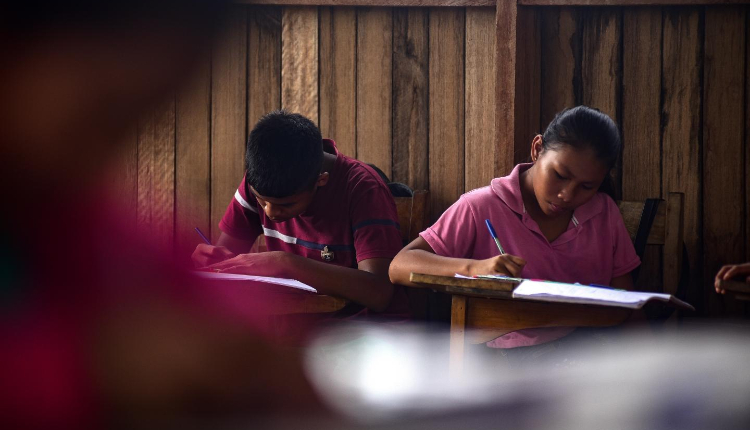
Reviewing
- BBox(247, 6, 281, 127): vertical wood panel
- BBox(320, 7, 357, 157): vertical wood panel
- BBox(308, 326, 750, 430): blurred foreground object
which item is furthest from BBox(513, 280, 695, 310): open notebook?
BBox(247, 6, 281, 127): vertical wood panel

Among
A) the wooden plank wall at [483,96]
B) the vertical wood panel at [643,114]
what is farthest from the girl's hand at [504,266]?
the vertical wood panel at [643,114]

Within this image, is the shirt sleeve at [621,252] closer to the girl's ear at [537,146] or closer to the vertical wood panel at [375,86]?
the girl's ear at [537,146]

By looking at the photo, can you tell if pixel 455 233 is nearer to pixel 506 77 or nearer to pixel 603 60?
pixel 506 77

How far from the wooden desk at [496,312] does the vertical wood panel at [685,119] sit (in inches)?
49.6

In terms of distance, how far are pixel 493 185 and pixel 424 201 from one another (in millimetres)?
398

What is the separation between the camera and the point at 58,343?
8.9 inches

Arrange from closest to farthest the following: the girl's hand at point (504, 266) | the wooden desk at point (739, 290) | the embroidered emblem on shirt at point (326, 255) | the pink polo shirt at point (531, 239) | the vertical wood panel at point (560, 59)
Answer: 1. the wooden desk at point (739, 290)
2. the girl's hand at point (504, 266)
3. the pink polo shirt at point (531, 239)
4. the embroidered emblem on shirt at point (326, 255)
5. the vertical wood panel at point (560, 59)

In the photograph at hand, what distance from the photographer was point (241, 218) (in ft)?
7.30

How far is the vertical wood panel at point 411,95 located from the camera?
250 centimetres

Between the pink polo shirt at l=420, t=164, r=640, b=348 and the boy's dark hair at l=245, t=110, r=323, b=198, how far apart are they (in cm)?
35

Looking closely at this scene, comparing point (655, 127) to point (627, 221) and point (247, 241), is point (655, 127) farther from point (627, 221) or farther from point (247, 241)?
point (247, 241)

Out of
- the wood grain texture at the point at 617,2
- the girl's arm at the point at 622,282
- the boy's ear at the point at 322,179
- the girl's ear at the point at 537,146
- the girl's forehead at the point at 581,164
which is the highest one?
the wood grain texture at the point at 617,2

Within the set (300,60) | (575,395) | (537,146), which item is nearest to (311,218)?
(537,146)

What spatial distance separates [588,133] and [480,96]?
27.5 inches
